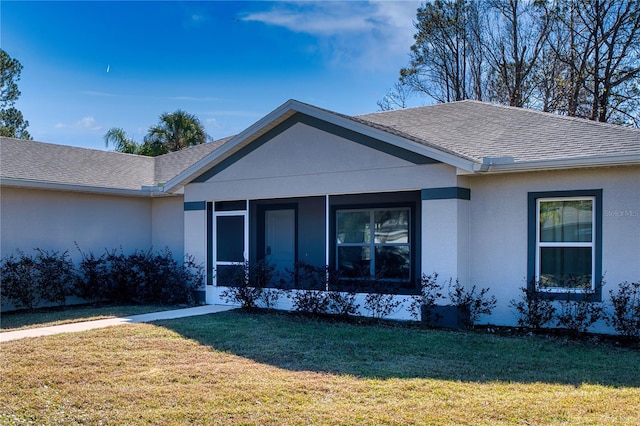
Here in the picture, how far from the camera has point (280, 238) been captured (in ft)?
50.8

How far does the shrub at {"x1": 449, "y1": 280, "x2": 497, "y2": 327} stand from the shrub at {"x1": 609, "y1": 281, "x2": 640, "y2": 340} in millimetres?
2042

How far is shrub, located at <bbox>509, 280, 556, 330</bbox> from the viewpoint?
983cm

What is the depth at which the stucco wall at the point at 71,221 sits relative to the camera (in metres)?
13.3

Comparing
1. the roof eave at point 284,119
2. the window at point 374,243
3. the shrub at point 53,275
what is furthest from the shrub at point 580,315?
the shrub at point 53,275

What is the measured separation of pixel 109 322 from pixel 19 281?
10.1 feet

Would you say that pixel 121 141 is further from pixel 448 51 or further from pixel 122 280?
pixel 448 51

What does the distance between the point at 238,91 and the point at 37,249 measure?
10.6 meters

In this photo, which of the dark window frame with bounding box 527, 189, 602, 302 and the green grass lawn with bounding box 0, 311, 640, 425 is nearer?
the green grass lawn with bounding box 0, 311, 640, 425

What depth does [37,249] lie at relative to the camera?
13.7m

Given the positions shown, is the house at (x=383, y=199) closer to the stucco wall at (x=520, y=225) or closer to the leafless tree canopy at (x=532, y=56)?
the stucco wall at (x=520, y=225)

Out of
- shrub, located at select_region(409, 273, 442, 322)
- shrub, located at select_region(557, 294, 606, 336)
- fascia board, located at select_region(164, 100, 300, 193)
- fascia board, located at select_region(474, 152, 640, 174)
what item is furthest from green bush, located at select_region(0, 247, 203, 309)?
shrub, located at select_region(557, 294, 606, 336)

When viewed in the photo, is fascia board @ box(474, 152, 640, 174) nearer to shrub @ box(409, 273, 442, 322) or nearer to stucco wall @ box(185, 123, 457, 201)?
stucco wall @ box(185, 123, 457, 201)

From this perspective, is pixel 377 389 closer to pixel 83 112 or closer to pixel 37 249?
pixel 37 249

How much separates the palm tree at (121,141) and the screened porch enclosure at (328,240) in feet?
44.9
